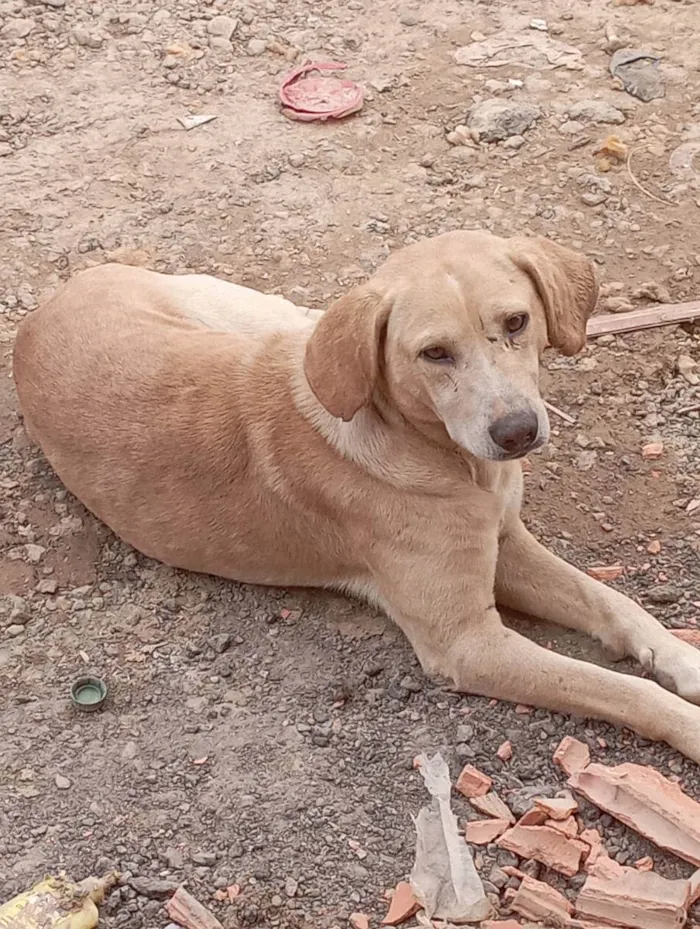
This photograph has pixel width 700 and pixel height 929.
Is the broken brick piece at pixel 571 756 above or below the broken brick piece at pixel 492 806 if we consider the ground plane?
above

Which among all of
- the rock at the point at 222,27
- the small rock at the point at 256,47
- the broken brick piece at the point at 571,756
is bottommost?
the broken brick piece at the point at 571,756

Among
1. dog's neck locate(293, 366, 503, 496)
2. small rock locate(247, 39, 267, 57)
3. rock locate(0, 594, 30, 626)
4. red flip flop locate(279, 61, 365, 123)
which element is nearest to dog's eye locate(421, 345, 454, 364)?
dog's neck locate(293, 366, 503, 496)

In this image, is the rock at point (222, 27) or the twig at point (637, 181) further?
the rock at point (222, 27)

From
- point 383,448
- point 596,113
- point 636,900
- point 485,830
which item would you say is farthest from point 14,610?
point 596,113

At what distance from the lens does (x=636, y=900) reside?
129 inches

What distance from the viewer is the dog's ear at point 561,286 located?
12.5 feet

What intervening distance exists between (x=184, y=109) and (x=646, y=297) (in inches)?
111

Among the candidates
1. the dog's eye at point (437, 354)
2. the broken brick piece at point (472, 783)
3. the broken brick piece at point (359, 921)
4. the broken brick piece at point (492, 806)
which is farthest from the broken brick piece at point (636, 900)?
the dog's eye at point (437, 354)

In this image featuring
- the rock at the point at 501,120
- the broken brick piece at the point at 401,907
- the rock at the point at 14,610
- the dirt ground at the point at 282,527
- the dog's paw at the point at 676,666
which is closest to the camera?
the broken brick piece at the point at 401,907

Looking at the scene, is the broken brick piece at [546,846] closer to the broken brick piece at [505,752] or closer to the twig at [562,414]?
the broken brick piece at [505,752]

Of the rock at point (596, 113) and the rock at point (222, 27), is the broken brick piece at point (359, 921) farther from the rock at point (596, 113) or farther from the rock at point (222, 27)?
the rock at point (222, 27)

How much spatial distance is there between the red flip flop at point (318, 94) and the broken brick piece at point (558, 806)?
413 cm

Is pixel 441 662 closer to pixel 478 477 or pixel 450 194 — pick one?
pixel 478 477

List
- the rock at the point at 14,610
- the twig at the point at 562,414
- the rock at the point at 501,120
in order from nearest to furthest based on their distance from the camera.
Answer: the rock at the point at 14,610, the twig at the point at 562,414, the rock at the point at 501,120
